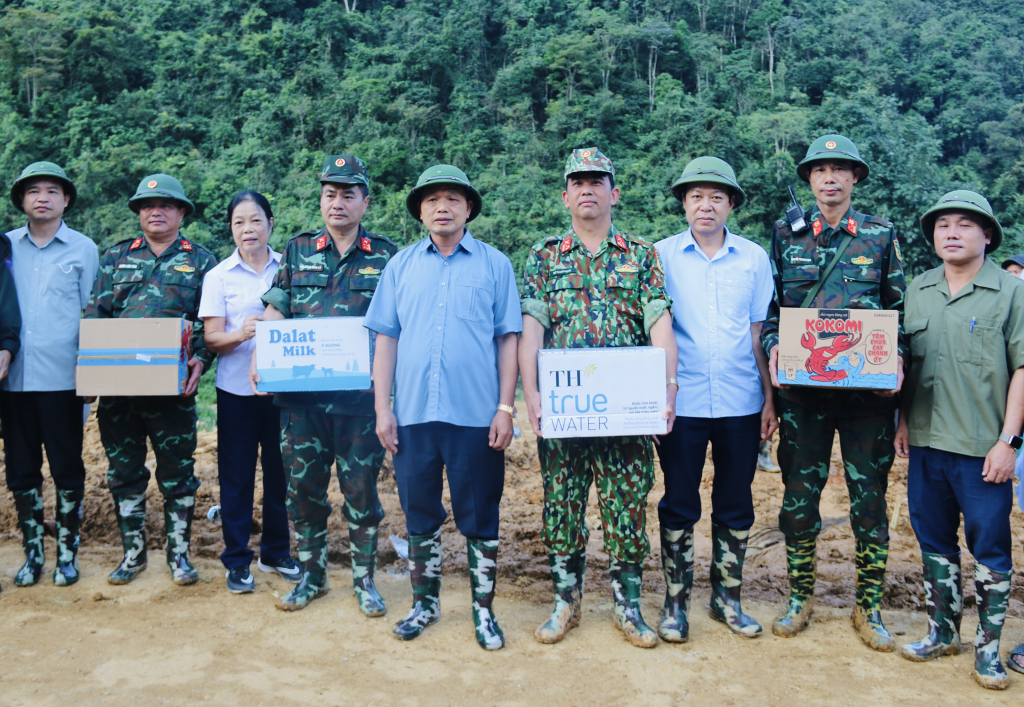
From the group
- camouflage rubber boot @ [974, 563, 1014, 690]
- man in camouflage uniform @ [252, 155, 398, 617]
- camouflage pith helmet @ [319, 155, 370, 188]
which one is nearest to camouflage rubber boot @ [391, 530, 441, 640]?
man in camouflage uniform @ [252, 155, 398, 617]

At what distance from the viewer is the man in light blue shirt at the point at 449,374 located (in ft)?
10.5

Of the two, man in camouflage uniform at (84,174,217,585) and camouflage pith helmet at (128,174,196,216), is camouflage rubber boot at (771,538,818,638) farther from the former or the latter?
camouflage pith helmet at (128,174,196,216)

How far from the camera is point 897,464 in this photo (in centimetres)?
730

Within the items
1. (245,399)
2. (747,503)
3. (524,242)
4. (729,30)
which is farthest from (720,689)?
(729,30)

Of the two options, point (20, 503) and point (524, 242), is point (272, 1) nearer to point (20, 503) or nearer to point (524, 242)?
point (524, 242)

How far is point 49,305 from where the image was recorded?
3.97 meters

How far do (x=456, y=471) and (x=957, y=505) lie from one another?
2.28m

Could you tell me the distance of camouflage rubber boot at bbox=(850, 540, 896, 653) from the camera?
10.9 ft

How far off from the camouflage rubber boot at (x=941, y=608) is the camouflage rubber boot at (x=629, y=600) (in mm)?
1195

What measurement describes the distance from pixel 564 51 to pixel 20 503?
2330 cm

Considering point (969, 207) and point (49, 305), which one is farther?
point (49, 305)

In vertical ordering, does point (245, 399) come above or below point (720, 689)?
above

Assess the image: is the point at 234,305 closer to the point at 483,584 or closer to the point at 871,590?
the point at 483,584

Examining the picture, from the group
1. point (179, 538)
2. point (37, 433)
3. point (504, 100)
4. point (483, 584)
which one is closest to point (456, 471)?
point (483, 584)
